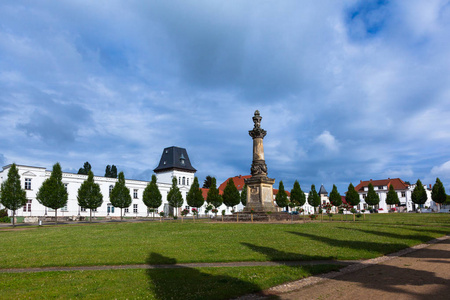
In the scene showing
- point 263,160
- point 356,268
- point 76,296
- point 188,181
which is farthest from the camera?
point 188,181

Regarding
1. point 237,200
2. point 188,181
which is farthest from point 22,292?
point 188,181

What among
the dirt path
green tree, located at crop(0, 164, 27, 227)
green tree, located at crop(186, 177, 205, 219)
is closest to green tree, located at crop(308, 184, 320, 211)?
green tree, located at crop(186, 177, 205, 219)

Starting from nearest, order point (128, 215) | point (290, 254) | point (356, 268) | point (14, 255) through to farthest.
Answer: point (356, 268), point (290, 254), point (14, 255), point (128, 215)

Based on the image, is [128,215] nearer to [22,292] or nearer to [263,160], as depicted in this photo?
[263,160]

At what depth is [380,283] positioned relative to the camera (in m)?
8.71

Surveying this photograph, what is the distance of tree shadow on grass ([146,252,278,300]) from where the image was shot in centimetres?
788

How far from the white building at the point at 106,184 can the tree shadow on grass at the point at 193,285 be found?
60498 millimetres

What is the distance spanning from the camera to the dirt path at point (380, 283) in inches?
300

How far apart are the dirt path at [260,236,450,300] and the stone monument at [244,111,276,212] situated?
24.8 meters

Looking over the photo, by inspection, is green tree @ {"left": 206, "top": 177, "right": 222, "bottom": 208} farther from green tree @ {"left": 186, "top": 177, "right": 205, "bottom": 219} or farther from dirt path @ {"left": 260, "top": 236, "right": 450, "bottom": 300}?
dirt path @ {"left": 260, "top": 236, "right": 450, "bottom": 300}

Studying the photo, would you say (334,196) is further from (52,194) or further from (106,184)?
(52,194)

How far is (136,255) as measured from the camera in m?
13.9

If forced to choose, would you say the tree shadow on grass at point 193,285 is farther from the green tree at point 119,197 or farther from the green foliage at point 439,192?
the green foliage at point 439,192

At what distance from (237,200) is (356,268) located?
66.4 metres
